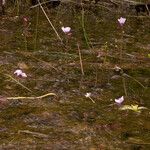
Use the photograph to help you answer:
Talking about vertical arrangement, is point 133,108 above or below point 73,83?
below

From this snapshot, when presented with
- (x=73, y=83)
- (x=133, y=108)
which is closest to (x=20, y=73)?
(x=73, y=83)

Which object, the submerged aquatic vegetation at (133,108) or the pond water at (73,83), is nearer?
the pond water at (73,83)

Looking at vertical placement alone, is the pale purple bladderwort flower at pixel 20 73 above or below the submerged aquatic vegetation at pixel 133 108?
above

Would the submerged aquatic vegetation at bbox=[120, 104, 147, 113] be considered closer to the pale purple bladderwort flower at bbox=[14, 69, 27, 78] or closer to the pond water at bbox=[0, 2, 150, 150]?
the pond water at bbox=[0, 2, 150, 150]

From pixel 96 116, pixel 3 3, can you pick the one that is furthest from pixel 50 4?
pixel 96 116

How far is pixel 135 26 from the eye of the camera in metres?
4.27

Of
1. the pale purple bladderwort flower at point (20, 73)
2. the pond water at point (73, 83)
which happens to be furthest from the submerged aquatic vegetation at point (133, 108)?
the pale purple bladderwort flower at point (20, 73)

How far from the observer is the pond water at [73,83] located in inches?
A: 86.3

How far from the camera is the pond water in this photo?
2.19 m

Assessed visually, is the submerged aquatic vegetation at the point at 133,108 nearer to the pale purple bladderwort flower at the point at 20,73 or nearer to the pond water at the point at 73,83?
the pond water at the point at 73,83

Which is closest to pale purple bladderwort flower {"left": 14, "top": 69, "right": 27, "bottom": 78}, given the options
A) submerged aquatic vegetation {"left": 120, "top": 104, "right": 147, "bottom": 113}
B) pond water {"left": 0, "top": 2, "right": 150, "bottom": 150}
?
pond water {"left": 0, "top": 2, "right": 150, "bottom": 150}

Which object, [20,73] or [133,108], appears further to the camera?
[20,73]

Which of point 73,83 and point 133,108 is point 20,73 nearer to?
point 73,83

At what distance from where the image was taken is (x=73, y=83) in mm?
2834
